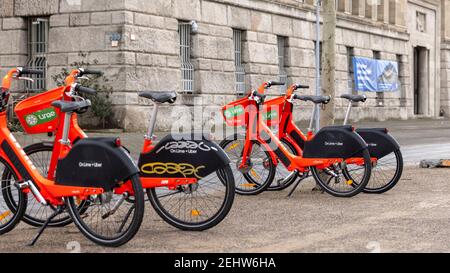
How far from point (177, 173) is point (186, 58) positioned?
59.2 ft

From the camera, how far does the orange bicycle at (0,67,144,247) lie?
6094 millimetres

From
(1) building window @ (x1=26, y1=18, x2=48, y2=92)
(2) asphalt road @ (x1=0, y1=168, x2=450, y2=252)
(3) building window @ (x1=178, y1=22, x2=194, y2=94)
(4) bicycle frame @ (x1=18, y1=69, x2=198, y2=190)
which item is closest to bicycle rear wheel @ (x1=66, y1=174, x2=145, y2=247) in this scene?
(2) asphalt road @ (x1=0, y1=168, x2=450, y2=252)

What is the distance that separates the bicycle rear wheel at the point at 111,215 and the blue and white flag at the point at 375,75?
1204 inches

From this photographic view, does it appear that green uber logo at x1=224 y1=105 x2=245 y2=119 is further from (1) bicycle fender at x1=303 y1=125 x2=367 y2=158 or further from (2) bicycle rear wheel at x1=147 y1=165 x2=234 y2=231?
(2) bicycle rear wheel at x1=147 y1=165 x2=234 y2=231

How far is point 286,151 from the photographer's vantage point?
948 cm

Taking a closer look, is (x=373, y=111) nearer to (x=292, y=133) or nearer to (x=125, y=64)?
(x=125, y=64)

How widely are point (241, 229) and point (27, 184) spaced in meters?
1.86

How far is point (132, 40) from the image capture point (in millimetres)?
21953

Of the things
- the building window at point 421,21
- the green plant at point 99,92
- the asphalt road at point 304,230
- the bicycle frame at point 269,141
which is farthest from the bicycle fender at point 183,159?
the building window at point 421,21

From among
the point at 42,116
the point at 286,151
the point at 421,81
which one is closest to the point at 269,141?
the point at 286,151

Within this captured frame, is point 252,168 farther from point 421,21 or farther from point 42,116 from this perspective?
point 421,21

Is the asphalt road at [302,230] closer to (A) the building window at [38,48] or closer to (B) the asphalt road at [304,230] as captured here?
(B) the asphalt road at [304,230]

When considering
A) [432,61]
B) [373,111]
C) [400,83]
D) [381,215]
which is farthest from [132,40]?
[432,61]

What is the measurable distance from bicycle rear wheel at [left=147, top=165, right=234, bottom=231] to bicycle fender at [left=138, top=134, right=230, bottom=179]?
0.10 m
